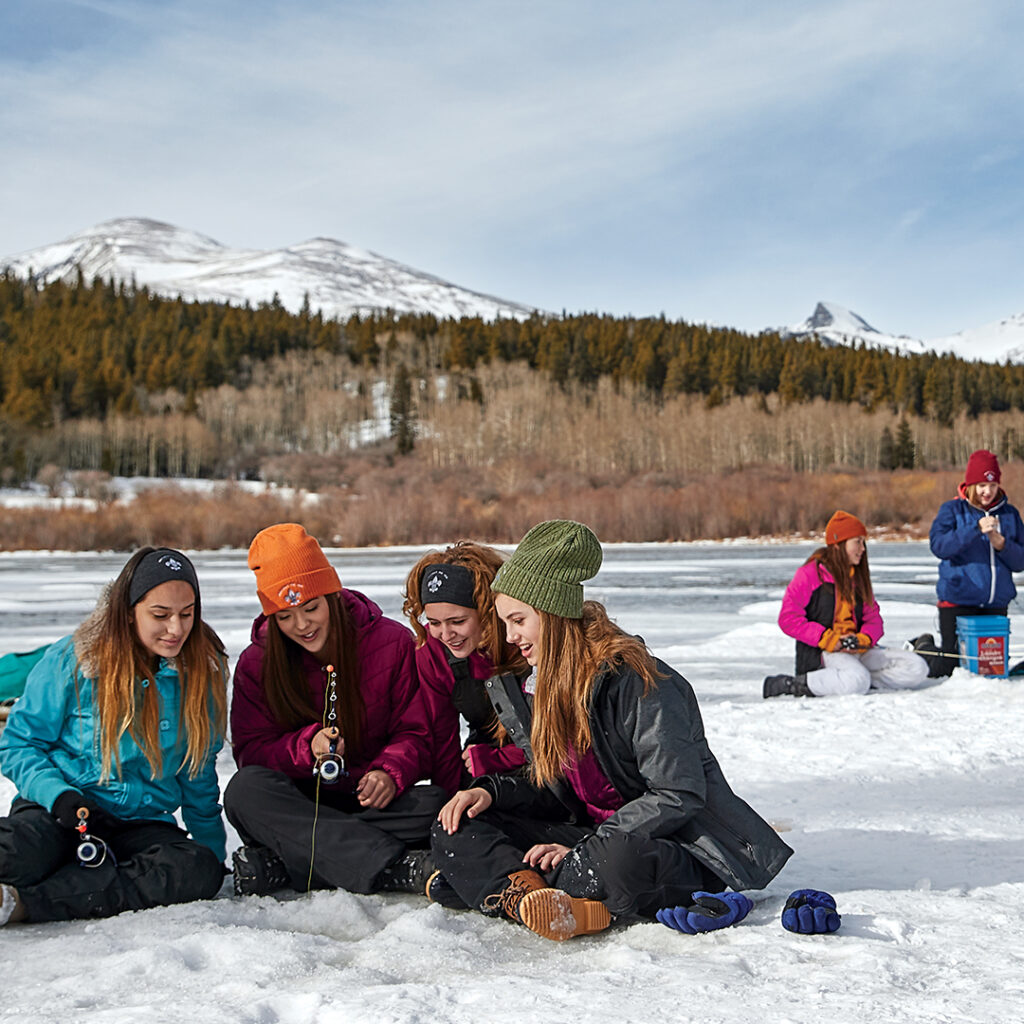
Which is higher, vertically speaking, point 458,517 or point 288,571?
point 288,571

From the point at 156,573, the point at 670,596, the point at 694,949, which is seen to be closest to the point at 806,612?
the point at 694,949

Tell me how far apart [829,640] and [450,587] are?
3708 millimetres

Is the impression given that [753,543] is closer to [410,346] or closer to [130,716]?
[130,716]

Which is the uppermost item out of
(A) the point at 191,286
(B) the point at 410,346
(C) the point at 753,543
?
(A) the point at 191,286

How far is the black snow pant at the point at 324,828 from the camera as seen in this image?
2.93 m

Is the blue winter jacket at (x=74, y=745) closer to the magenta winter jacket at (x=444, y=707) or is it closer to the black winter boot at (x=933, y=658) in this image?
the magenta winter jacket at (x=444, y=707)

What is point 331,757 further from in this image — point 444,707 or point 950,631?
point 950,631

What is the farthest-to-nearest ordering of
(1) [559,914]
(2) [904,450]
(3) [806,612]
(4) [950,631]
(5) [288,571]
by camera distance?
(2) [904,450], (4) [950,631], (3) [806,612], (5) [288,571], (1) [559,914]

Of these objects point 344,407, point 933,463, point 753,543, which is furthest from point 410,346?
point 753,543

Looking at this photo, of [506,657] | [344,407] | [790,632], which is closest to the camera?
[506,657]

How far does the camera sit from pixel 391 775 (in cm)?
306

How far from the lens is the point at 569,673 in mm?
2682

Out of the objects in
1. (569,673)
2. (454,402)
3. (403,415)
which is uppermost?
(454,402)

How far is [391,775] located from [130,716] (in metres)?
0.77
